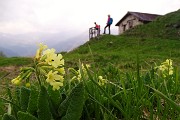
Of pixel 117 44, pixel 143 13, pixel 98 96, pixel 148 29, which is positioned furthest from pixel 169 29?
pixel 98 96

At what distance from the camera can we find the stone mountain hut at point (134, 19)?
4134cm

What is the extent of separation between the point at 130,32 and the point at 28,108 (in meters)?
29.4

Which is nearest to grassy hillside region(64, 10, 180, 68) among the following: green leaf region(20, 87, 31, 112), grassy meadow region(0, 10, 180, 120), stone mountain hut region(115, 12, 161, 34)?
stone mountain hut region(115, 12, 161, 34)

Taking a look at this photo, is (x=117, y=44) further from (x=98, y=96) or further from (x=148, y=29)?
(x=98, y=96)

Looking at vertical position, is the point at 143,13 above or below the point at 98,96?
above

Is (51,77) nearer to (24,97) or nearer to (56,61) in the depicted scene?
(56,61)

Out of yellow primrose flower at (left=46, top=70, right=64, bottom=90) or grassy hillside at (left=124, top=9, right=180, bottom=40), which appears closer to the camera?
yellow primrose flower at (left=46, top=70, right=64, bottom=90)

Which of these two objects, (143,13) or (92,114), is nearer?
(92,114)

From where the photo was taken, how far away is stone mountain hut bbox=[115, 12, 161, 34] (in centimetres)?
4134

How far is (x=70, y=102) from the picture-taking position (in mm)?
1415

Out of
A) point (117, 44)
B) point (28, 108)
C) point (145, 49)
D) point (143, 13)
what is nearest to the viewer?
point (28, 108)

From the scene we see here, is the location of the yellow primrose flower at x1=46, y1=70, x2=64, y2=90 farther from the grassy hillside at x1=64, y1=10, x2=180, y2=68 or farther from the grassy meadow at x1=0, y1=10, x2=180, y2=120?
the grassy hillside at x1=64, y1=10, x2=180, y2=68

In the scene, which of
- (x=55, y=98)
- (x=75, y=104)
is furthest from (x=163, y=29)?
(x=75, y=104)

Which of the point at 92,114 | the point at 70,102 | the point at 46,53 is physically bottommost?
the point at 92,114
